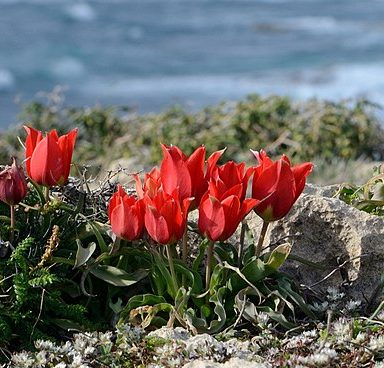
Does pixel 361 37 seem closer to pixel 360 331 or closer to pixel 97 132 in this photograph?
pixel 97 132

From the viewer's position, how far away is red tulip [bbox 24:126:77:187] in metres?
2.68

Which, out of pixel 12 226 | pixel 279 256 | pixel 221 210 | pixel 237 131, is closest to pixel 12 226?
pixel 12 226

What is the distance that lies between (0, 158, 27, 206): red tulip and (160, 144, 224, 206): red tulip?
38cm

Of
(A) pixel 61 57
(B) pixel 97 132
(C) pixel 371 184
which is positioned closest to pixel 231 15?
(A) pixel 61 57

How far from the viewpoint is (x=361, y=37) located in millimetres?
20031

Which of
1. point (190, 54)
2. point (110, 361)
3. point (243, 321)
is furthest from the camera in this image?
point (190, 54)

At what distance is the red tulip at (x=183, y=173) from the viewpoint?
2564mm

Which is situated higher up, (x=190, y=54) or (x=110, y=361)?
(x=110, y=361)

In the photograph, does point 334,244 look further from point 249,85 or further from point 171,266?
point 249,85

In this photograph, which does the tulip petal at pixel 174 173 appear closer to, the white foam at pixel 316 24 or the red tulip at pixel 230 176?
the red tulip at pixel 230 176

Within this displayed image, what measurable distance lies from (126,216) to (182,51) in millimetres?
15854

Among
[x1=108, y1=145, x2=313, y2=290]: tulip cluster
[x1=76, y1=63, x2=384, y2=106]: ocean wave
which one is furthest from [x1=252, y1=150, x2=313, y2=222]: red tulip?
[x1=76, y1=63, x2=384, y2=106]: ocean wave

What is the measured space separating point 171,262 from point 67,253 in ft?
1.19

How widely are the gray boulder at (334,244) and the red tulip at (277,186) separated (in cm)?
25
